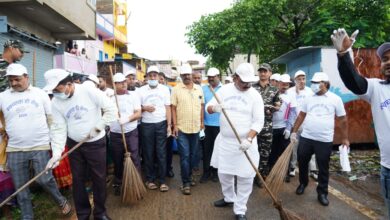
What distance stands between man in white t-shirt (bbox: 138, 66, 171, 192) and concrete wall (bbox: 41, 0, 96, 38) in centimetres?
551

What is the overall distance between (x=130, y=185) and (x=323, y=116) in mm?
2947

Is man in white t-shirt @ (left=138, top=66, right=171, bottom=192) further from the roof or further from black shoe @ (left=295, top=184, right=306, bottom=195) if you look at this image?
the roof

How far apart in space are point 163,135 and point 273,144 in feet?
6.86

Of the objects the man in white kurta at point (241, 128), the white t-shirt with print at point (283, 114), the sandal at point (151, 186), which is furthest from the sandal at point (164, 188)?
the white t-shirt with print at point (283, 114)

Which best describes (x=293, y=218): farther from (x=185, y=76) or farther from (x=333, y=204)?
(x=185, y=76)

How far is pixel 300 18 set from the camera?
16328mm

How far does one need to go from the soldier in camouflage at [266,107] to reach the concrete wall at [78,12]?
6.72 metres

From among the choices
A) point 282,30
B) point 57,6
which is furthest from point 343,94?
point 282,30

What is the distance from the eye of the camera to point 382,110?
262cm

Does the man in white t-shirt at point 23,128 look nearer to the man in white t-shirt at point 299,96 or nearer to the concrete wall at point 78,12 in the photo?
the man in white t-shirt at point 299,96

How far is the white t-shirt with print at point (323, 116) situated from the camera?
4754mm

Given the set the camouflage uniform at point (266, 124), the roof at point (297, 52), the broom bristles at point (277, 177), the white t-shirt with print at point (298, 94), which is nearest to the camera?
the broom bristles at point (277, 177)

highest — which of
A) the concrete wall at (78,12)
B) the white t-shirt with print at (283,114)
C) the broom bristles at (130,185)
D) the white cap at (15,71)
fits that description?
the concrete wall at (78,12)

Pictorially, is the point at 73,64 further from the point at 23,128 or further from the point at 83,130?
the point at 83,130
